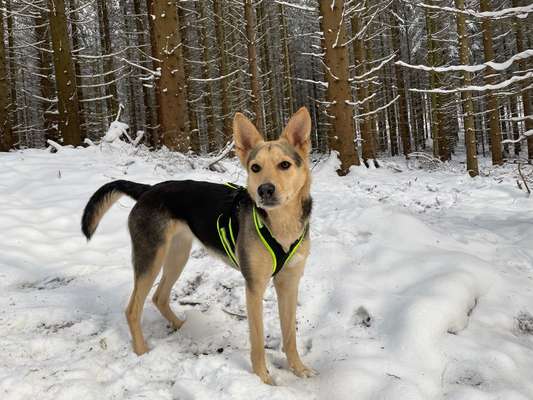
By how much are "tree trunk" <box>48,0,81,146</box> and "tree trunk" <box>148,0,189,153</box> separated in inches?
130

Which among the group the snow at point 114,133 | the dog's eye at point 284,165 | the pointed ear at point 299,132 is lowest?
the dog's eye at point 284,165

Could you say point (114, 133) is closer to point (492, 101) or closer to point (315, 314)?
point (315, 314)

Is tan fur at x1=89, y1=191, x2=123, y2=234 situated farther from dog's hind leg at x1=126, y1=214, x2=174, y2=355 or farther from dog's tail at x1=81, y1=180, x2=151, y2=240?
dog's hind leg at x1=126, y1=214, x2=174, y2=355

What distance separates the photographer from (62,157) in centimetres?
899

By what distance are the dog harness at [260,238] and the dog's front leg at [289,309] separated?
0.47 feet

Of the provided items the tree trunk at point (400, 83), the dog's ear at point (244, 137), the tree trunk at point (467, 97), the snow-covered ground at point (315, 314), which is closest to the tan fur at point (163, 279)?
the snow-covered ground at point (315, 314)

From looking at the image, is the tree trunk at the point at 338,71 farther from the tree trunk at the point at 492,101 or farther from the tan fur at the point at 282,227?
the tan fur at the point at 282,227

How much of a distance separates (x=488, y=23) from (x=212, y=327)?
16.6 metres

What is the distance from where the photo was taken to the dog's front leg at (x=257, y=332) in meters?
3.08

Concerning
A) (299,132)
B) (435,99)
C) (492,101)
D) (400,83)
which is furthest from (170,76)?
(400,83)

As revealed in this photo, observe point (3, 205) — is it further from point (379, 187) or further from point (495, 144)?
point (495, 144)

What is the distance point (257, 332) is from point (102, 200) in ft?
6.95

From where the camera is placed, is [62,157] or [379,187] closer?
[62,157]

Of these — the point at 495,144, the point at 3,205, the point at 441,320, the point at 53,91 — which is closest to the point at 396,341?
the point at 441,320
